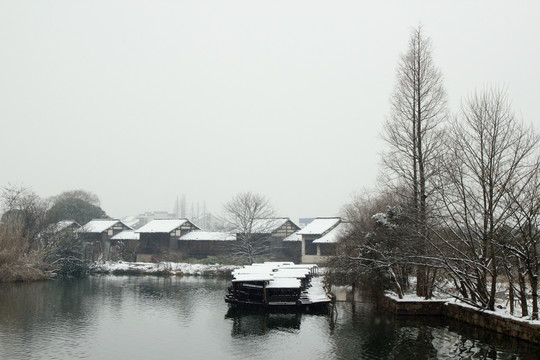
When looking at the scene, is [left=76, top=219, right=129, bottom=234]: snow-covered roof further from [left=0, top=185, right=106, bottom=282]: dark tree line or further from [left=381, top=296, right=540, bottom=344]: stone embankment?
[left=381, top=296, right=540, bottom=344]: stone embankment

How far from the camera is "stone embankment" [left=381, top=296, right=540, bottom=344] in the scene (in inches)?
608

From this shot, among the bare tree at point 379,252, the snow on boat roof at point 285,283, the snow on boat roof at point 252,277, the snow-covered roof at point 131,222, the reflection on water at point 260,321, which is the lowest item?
the reflection on water at point 260,321

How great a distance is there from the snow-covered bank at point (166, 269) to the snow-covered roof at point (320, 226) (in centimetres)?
1094

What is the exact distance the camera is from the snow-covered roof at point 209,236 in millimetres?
54750

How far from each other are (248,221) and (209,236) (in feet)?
21.8

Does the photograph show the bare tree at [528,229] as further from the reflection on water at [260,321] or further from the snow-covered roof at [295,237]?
the snow-covered roof at [295,237]

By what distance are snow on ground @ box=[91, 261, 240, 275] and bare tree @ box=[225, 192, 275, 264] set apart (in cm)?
541

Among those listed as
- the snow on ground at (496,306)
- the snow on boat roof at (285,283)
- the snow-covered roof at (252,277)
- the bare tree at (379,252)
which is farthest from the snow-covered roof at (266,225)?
the snow on ground at (496,306)

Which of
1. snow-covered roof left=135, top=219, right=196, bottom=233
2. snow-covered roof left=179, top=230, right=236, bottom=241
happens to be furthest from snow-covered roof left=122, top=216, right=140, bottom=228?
snow-covered roof left=179, top=230, right=236, bottom=241

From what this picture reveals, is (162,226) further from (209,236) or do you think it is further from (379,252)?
(379,252)

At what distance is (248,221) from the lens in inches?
2053

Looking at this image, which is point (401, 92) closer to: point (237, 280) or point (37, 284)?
point (237, 280)

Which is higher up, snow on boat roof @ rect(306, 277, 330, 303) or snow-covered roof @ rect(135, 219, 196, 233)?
snow-covered roof @ rect(135, 219, 196, 233)

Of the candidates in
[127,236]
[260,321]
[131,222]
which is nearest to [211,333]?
[260,321]
